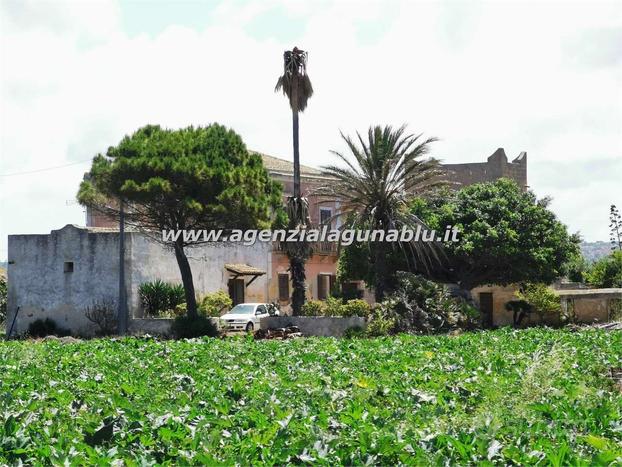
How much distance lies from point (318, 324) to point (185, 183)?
298 inches

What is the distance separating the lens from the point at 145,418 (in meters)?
7.63

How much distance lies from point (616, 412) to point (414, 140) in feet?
81.5

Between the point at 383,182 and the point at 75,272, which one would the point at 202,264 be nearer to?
the point at 75,272

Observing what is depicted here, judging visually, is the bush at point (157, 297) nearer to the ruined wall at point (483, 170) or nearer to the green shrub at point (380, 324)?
the green shrub at point (380, 324)

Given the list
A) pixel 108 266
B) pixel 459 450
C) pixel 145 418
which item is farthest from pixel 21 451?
pixel 108 266

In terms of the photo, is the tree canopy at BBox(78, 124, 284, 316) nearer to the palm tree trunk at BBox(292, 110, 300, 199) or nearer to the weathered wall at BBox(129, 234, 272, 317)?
the palm tree trunk at BBox(292, 110, 300, 199)

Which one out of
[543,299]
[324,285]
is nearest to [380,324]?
[543,299]

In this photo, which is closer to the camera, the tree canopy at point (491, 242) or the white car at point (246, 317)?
the white car at point (246, 317)

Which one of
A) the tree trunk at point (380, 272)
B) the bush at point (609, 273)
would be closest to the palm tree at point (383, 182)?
the tree trunk at point (380, 272)

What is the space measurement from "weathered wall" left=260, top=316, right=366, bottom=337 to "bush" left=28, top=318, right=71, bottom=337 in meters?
10.9

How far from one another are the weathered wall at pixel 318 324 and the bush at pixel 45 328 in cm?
1089

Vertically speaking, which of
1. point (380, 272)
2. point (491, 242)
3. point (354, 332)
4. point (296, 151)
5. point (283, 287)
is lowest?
point (354, 332)

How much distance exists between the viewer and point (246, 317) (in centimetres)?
3719

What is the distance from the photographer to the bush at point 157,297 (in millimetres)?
38719
